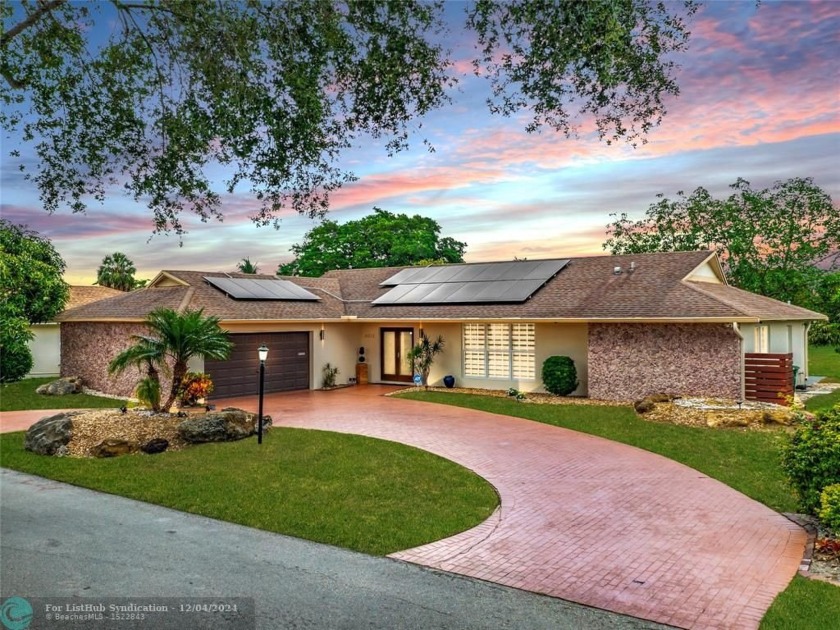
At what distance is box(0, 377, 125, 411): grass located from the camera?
1881cm

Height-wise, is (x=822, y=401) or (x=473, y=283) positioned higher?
(x=473, y=283)

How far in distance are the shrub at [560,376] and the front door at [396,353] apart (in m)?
5.95

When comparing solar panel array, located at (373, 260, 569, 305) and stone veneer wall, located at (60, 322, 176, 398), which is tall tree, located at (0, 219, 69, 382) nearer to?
stone veneer wall, located at (60, 322, 176, 398)

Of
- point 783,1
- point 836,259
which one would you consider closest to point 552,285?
point 783,1

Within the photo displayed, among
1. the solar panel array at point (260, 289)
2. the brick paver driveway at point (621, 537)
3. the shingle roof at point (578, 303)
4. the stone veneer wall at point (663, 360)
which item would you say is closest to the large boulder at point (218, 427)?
the brick paver driveway at point (621, 537)

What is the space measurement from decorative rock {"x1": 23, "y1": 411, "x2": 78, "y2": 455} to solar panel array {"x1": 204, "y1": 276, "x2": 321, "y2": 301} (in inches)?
369

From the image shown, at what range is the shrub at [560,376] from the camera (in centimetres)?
1997

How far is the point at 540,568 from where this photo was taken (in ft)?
21.9

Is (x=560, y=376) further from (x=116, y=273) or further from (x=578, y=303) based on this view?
(x=116, y=273)

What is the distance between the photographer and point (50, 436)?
12562 millimetres

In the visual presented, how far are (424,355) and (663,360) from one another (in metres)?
8.73

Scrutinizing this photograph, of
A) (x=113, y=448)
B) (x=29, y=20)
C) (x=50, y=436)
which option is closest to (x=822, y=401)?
(x=113, y=448)

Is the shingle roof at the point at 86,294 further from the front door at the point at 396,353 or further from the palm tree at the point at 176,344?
the palm tree at the point at 176,344

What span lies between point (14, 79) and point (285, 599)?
6.33 m
